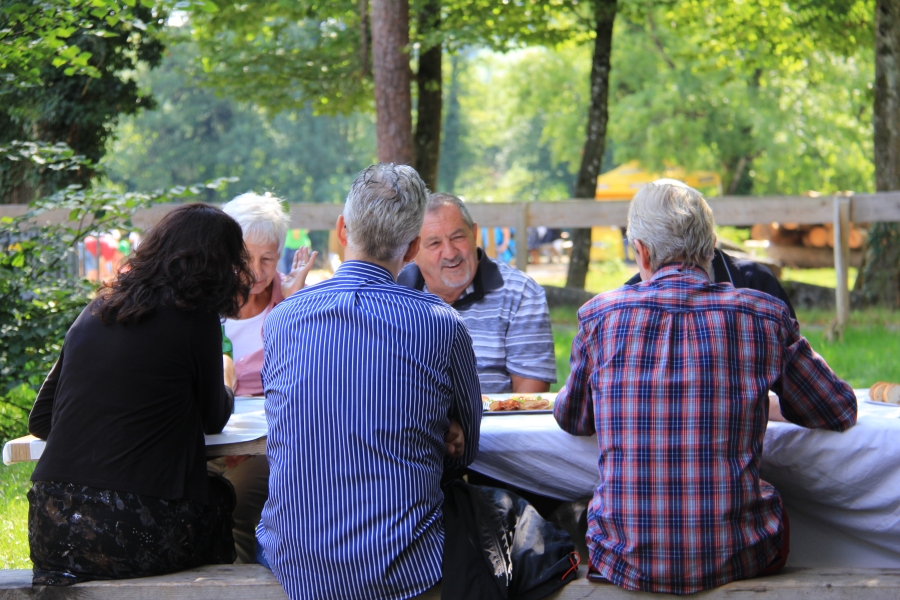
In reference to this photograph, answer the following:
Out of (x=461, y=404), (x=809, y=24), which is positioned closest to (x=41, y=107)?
(x=461, y=404)

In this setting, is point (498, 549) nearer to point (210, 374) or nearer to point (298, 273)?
point (210, 374)

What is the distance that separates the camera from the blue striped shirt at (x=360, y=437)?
2.31 m

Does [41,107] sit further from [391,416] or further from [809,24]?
[809,24]

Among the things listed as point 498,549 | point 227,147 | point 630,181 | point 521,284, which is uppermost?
point 227,147

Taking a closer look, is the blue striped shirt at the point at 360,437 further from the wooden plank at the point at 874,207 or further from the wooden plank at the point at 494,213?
the wooden plank at the point at 874,207

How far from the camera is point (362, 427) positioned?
7.61 feet

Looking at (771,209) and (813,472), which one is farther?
(771,209)

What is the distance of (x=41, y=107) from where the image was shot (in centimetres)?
896

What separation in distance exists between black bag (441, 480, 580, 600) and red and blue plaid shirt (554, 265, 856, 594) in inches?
5.1

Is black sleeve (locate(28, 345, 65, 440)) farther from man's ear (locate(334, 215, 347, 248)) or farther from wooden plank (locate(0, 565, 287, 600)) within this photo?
man's ear (locate(334, 215, 347, 248))

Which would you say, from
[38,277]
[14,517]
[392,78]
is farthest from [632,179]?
[14,517]

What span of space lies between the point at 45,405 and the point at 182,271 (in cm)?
58

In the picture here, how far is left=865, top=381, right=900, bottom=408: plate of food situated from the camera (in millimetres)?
3010

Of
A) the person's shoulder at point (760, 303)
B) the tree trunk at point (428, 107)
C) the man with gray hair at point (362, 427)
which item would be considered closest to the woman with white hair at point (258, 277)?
the man with gray hair at point (362, 427)
